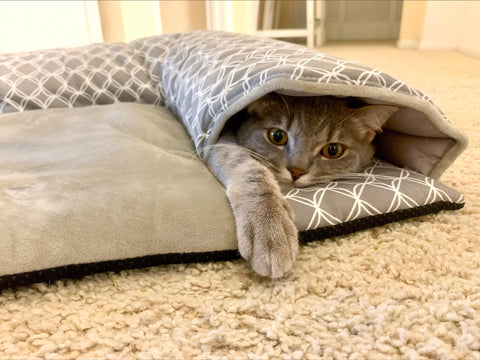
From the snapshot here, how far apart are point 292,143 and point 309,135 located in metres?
0.04

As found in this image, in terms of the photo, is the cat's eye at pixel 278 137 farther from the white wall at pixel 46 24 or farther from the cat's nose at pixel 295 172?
the white wall at pixel 46 24

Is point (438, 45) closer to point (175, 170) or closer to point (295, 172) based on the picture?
point (295, 172)

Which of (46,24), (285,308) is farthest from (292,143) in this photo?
(46,24)

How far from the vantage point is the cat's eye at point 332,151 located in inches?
39.2

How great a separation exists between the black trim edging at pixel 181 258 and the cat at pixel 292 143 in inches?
4.2

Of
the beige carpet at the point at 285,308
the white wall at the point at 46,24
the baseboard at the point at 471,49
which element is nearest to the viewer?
the beige carpet at the point at 285,308

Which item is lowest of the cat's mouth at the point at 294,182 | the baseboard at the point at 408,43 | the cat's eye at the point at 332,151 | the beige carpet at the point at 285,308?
the baseboard at the point at 408,43

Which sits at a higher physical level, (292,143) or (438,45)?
(292,143)

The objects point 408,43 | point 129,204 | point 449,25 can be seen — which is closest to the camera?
point 129,204

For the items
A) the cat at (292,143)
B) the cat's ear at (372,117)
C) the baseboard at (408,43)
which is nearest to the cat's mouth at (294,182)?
the cat at (292,143)

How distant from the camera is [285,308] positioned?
63 centimetres

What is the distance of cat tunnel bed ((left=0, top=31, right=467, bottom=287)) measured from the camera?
0.69 m

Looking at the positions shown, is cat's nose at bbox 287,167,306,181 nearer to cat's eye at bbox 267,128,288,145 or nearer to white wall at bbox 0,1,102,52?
cat's eye at bbox 267,128,288,145

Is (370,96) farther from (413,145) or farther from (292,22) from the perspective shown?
(292,22)
